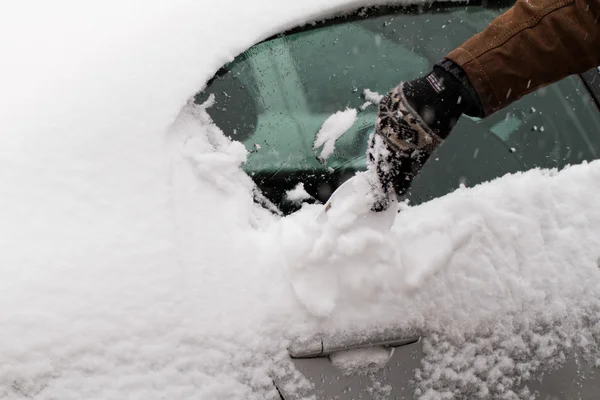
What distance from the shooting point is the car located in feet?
5.26

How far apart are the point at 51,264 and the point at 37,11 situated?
0.92m

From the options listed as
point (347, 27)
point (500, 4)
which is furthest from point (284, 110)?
point (500, 4)

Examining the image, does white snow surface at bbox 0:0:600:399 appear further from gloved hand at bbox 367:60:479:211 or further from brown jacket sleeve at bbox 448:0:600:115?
brown jacket sleeve at bbox 448:0:600:115

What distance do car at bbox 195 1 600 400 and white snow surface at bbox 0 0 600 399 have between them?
2.6 inches

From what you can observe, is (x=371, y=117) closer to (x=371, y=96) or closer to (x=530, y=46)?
(x=371, y=96)

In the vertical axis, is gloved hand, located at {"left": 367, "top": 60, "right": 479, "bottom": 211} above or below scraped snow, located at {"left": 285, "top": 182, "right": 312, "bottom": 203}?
above

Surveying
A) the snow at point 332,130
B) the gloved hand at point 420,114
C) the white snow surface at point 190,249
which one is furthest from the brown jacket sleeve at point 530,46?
the snow at point 332,130

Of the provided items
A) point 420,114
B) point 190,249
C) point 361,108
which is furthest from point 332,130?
point 190,249

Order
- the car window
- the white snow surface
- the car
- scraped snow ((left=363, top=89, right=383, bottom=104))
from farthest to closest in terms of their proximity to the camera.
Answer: scraped snow ((left=363, top=89, right=383, bottom=104)) → the car window → the car → the white snow surface

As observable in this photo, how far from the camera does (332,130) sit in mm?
1796

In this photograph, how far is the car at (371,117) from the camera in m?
1.60

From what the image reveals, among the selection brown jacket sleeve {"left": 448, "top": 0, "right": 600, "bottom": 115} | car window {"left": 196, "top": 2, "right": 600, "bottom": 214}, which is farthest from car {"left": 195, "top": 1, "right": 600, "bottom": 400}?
brown jacket sleeve {"left": 448, "top": 0, "right": 600, "bottom": 115}

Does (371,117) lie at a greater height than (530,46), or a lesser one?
lesser

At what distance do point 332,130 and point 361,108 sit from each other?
5.4 inches
